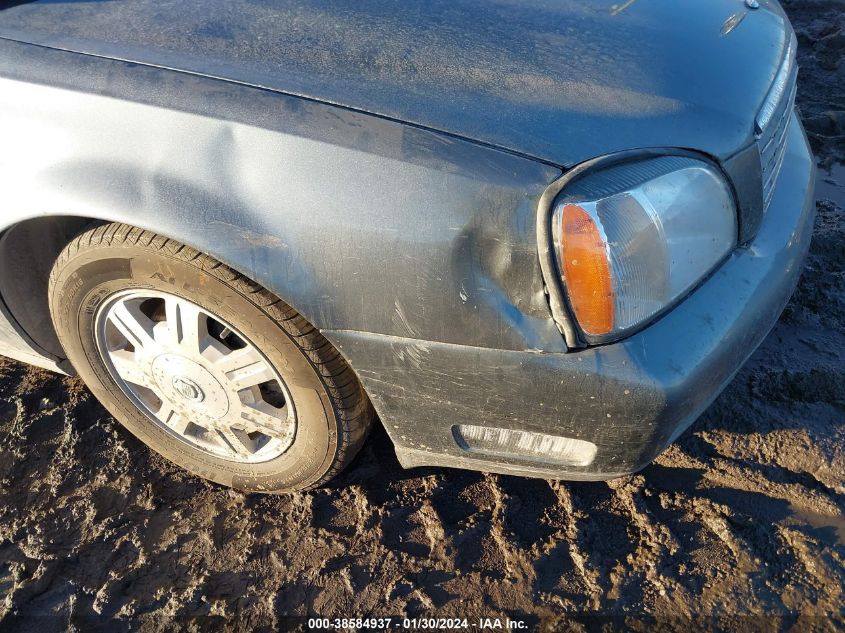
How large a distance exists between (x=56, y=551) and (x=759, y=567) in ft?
6.53

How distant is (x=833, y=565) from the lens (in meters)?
1.79

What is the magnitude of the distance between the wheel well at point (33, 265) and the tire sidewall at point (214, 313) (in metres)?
0.14

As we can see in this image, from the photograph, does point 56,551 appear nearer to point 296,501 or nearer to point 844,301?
point 296,501

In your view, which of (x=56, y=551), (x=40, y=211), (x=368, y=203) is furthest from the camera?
(x=56, y=551)

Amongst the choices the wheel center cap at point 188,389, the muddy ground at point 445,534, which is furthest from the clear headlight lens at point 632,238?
the wheel center cap at point 188,389

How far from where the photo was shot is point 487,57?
1.61m

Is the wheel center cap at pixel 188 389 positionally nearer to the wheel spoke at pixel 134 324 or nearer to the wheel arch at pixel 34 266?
the wheel spoke at pixel 134 324

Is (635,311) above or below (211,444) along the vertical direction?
above

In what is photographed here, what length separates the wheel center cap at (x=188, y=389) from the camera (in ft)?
5.85

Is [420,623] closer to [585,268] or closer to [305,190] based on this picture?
[585,268]

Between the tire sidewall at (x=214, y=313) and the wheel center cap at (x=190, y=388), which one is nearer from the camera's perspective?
the tire sidewall at (x=214, y=313)

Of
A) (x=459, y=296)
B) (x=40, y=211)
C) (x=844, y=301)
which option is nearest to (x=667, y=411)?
(x=459, y=296)

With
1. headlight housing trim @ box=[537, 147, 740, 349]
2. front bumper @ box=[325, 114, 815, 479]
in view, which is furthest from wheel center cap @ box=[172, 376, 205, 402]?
headlight housing trim @ box=[537, 147, 740, 349]

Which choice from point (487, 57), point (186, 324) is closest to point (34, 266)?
point (186, 324)
